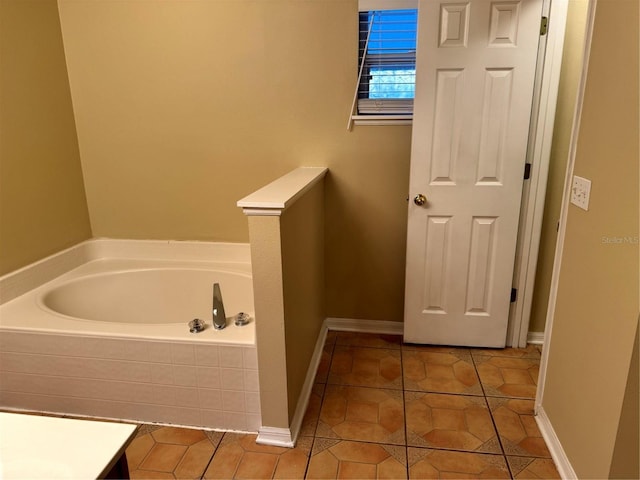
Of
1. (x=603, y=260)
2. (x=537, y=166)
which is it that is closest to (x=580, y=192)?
(x=603, y=260)

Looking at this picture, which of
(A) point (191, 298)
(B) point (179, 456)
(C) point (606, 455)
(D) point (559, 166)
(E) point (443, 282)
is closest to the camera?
(C) point (606, 455)

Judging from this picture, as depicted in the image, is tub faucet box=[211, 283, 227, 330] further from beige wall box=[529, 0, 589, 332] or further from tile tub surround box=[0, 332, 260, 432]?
beige wall box=[529, 0, 589, 332]

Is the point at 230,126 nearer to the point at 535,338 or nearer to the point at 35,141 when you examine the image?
the point at 35,141

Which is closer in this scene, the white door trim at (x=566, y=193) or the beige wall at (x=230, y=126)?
the white door trim at (x=566, y=193)

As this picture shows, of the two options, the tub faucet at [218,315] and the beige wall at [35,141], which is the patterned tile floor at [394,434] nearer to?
the tub faucet at [218,315]

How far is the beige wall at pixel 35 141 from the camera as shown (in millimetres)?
2320

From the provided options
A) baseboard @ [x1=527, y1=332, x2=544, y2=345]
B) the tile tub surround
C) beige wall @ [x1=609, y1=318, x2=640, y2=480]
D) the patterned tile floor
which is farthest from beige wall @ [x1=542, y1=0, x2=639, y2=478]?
the tile tub surround

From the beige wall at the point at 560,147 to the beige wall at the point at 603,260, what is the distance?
2.55 ft

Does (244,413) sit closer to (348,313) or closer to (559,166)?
(348,313)

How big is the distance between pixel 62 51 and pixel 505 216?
2711 mm

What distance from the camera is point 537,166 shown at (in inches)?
94.5

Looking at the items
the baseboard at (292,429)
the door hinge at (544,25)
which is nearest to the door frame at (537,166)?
the door hinge at (544,25)

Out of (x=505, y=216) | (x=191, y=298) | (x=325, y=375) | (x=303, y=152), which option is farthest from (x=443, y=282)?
(x=191, y=298)

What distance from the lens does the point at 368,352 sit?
8.74 ft
